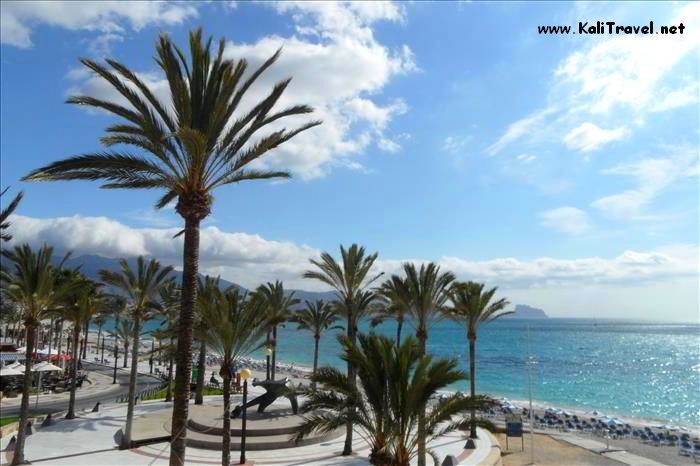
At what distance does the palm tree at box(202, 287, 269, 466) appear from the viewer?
51.8ft

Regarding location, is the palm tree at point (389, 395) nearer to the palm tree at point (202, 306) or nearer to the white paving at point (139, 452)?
the palm tree at point (202, 306)

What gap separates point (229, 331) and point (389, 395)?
620 centimetres

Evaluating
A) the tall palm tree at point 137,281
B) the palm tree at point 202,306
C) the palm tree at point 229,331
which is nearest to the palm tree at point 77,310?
the tall palm tree at point 137,281

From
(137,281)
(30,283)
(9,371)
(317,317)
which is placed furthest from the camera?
(317,317)

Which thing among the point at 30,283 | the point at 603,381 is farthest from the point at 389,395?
the point at 603,381

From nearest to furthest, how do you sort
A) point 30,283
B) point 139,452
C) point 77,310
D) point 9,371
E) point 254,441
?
point 30,283 → point 139,452 → point 254,441 → point 77,310 → point 9,371

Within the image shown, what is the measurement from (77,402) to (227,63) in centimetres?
3186

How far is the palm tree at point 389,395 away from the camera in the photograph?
11820 mm

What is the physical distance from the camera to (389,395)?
1198 cm

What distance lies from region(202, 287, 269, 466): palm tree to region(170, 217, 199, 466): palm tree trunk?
4.47 m

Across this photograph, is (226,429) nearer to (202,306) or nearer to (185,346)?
(202,306)

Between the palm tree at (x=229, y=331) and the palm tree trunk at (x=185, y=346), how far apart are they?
176 inches

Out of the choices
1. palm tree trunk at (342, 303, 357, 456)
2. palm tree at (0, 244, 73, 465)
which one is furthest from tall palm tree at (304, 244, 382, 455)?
palm tree at (0, 244, 73, 465)

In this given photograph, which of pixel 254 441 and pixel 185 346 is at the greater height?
pixel 185 346
